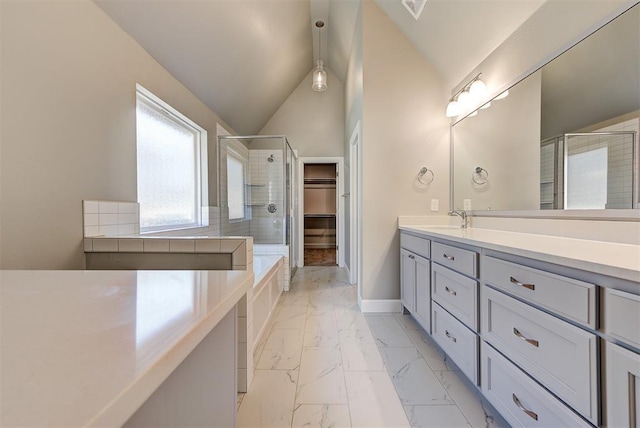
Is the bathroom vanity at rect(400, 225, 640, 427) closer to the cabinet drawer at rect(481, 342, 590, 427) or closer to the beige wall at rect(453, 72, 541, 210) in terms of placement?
the cabinet drawer at rect(481, 342, 590, 427)

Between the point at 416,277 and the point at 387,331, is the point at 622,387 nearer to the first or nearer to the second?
the point at 416,277

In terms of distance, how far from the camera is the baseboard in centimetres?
247

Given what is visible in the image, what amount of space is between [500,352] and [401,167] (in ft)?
5.63

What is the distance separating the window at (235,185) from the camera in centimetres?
348

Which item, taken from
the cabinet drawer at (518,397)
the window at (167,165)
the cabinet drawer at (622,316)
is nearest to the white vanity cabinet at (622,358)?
the cabinet drawer at (622,316)

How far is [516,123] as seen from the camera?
177 centimetres

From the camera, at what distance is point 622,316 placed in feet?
2.30

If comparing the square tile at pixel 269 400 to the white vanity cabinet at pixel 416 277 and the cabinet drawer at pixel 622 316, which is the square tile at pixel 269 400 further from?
the cabinet drawer at pixel 622 316

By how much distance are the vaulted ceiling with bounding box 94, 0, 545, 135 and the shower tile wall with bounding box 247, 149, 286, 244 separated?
22.5 inches

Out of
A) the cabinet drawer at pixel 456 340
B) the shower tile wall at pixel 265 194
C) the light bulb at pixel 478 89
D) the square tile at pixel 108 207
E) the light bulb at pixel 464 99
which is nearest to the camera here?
the cabinet drawer at pixel 456 340

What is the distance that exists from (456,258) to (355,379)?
912 millimetres

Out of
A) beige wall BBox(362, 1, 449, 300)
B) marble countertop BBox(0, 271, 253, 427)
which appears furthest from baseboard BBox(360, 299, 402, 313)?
marble countertop BBox(0, 271, 253, 427)

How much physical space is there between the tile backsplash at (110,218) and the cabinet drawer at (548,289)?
205 centimetres

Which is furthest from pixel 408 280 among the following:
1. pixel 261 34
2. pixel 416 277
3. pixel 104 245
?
pixel 261 34
